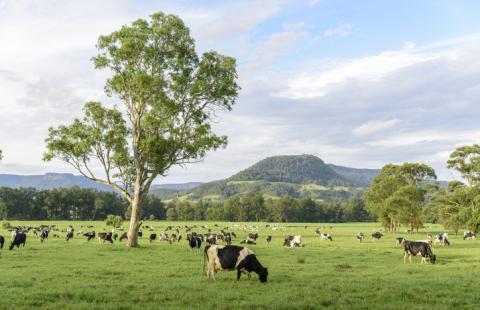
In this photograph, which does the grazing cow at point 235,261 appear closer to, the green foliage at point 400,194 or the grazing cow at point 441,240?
the grazing cow at point 441,240

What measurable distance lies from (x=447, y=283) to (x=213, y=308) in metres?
11.6

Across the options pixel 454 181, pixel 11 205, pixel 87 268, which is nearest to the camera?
pixel 87 268

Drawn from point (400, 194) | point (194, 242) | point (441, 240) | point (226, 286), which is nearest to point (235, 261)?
point (226, 286)

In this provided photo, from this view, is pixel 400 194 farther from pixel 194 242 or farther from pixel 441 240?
pixel 194 242

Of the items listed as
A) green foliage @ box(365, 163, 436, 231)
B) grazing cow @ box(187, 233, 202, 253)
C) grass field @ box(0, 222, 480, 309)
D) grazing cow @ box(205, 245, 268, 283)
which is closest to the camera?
grass field @ box(0, 222, 480, 309)

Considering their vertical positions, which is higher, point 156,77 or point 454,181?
point 156,77

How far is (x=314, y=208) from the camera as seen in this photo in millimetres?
179125

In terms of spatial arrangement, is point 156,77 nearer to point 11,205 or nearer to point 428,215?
point 428,215

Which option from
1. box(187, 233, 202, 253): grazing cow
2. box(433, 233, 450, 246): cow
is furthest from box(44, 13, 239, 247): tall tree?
box(433, 233, 450, 246): cow

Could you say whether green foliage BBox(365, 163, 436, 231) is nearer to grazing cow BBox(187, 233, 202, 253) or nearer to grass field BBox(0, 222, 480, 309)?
grazing cow BBox(187, 233, 202, 253)

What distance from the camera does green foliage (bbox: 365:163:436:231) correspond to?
7562 cm

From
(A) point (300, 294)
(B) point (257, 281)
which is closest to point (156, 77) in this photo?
(B) point (257, 281)

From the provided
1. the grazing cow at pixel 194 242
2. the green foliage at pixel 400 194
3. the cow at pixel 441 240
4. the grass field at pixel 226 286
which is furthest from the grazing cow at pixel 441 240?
the grazing cow at pixel 194 242

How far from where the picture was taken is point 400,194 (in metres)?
77.2
